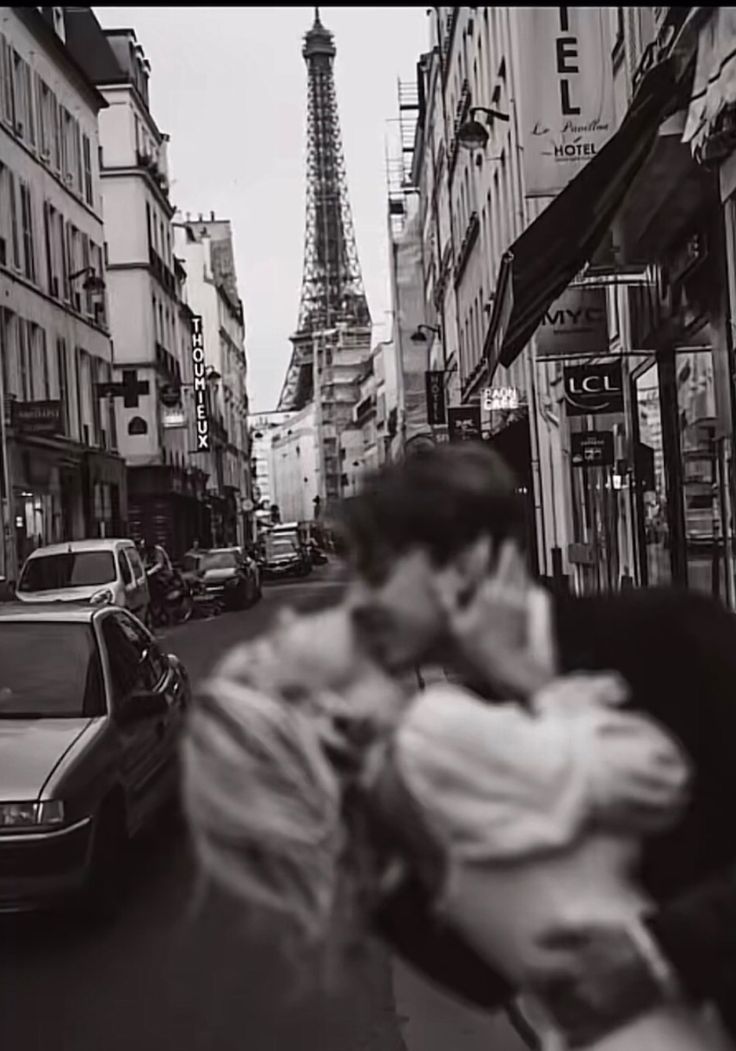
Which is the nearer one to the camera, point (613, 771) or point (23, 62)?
point (613, 771)

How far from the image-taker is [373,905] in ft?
5.93

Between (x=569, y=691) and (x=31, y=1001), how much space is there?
445 cm

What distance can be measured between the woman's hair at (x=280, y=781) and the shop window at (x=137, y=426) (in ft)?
58.4

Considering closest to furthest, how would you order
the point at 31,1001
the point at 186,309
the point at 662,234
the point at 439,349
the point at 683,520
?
the point at 31,1001 < the point at 662,234 < the point at 683,520 < the point at 186,309 < the point at 439,349

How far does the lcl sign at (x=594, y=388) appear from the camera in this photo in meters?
14.2

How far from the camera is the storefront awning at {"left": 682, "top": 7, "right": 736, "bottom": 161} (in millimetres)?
6621

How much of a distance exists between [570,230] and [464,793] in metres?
4.52

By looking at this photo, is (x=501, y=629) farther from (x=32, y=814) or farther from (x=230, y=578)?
(x=32, y=814)

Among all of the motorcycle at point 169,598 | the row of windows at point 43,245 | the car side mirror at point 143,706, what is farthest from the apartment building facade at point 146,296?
the row of windows at point 43,245

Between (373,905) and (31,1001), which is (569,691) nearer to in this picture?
(373,905)

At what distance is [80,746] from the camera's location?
3.92 m

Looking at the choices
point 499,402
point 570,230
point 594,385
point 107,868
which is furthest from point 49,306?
point 107,868

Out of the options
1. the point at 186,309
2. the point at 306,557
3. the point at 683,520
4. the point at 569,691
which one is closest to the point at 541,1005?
the point at 569,691

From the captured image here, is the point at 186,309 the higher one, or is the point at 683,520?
the point at 186,309
